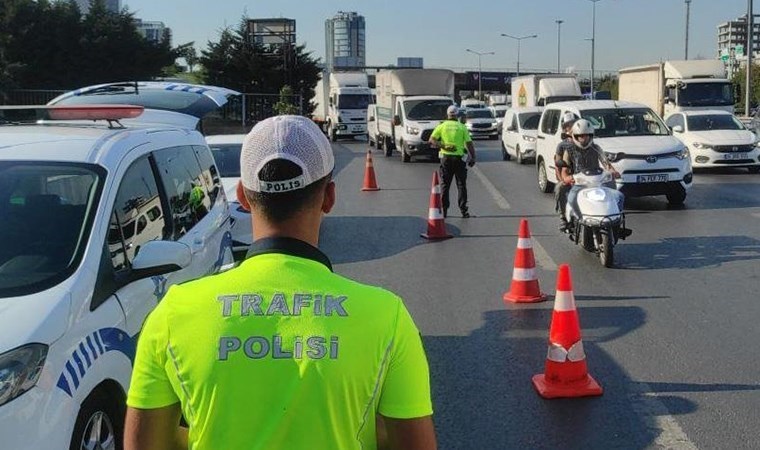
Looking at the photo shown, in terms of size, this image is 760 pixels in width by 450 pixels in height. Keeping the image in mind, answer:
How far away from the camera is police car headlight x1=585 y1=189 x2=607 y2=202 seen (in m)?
10.2

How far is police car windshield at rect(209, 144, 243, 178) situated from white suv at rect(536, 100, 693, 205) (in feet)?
21.2

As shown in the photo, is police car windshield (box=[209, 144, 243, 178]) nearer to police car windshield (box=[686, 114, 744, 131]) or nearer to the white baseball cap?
the white baseball cap

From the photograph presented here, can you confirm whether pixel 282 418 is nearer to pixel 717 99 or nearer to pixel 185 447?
pixel 185 447

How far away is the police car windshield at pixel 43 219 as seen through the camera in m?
3.75

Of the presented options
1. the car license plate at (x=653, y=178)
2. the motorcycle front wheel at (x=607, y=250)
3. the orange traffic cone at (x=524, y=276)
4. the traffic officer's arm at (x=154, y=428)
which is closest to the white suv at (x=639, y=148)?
the car license plate at (x=653, y=178)

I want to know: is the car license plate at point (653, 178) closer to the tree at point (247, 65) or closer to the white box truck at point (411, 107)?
the white box truck at point (411, 107)

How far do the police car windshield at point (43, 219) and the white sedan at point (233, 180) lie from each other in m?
4.05

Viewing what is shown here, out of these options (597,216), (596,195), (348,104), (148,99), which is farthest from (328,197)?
(348,104)

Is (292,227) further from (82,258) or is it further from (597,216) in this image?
(597,216)

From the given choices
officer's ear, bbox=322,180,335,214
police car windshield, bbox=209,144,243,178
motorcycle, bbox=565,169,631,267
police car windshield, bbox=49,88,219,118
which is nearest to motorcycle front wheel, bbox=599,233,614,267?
motorcycle, bbox=565,169,631,267

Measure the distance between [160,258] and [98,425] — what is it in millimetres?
761

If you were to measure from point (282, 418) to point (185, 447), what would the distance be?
12.1 inches

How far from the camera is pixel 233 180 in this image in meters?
11.0

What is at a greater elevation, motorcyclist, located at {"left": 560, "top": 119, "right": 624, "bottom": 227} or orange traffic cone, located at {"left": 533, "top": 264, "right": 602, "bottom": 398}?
motorcyclist, located at {"left": 560, "top": 119, "right": 624, "bottom": 227}
